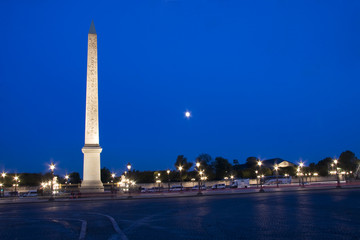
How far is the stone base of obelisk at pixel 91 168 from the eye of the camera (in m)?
37.7

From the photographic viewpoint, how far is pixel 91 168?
37.8 metres

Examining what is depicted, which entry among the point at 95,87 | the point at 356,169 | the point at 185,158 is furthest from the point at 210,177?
the point at 95,87

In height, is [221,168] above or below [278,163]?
below

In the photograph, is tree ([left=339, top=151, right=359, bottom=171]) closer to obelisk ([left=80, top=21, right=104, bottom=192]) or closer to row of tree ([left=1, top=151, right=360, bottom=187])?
row of tree ([left=1, top=151, right=360, bottom=187])

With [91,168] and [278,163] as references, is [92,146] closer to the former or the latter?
[91,168]

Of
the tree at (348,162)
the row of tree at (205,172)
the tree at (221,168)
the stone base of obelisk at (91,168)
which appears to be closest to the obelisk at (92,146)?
the stone base of obelisk at (91,168)

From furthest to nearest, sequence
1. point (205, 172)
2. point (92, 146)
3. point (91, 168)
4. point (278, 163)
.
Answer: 1. point (278, 163)
2. point (205, 172)
3. point (92, 146)
4. point (91, 168)

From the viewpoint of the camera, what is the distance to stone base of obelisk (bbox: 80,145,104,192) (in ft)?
124

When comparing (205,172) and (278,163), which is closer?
(205,172)

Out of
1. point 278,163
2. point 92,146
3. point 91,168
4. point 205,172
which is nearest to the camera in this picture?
point 91,168

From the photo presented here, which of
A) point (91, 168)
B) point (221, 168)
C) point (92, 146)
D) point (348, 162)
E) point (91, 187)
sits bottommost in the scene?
point (91, 187)

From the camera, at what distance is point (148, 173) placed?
105 meters

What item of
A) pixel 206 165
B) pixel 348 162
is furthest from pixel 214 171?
pixel 348 162

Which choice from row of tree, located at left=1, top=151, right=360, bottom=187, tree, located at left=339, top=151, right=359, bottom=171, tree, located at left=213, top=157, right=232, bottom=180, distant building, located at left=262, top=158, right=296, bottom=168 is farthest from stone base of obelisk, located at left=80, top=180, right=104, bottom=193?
distant building, located at left=262, top=158, right=296, bottom=168
